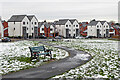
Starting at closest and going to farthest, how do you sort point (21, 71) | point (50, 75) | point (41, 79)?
point (41, 79) → point (50, 75) → point (21, 71)

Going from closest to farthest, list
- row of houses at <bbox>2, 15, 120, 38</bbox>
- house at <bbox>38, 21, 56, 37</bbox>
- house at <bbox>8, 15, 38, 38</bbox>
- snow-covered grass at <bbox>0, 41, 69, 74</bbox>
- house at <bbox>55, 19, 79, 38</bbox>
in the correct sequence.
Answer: snow-covered grass at <bbox>0, 41, 69, 74</bbox>, house at <bbox>8, 15, 38, 38</bbox>, row of houses at <bbox>2, 15, 120, 38</bbox>, house at <bbox>38, 21, 56, 37</bbox>, house at <bbox>55, 19, 79, 38</bbox>

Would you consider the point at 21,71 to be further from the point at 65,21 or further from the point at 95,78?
the point at 65,21

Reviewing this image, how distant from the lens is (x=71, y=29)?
92.7 metres

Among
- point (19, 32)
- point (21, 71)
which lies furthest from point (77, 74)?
point (19, 32)

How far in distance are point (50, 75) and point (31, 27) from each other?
70.2 m

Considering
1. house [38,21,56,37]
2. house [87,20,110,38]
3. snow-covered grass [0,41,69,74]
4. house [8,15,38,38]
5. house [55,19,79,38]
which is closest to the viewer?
snow-covered grass [0,41,69,74]

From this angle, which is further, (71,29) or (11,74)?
(71,29)

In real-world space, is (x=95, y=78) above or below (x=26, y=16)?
below

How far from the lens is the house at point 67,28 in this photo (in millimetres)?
91875

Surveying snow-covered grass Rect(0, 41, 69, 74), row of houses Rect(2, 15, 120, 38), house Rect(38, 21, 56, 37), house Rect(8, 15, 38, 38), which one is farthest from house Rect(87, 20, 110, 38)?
snow-covered grass Rect(0, 41, 69, 74)

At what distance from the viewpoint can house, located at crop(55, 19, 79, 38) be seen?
91875mm

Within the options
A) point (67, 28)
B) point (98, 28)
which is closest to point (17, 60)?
point (67, 28)

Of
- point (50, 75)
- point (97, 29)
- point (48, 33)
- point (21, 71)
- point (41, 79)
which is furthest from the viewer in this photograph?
point (97, 29)

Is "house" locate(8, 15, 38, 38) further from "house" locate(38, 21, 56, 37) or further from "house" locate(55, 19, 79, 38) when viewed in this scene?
"house" locate(55, 19, 79, 38)
